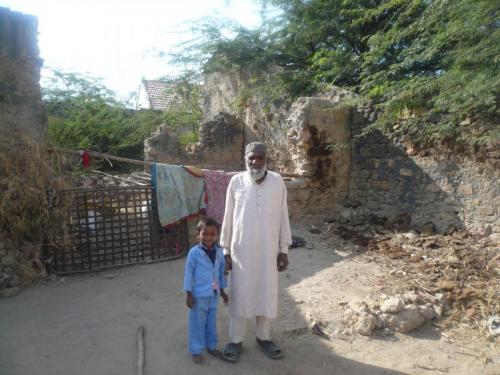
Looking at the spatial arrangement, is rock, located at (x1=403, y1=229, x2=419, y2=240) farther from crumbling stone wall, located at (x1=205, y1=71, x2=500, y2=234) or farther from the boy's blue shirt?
the boy's blue shirt

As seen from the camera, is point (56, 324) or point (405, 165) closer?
point (56, 324)

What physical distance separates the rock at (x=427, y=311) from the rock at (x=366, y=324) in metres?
0.47

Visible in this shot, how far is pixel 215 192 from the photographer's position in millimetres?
5820

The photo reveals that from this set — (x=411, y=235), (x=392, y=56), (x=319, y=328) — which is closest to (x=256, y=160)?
(x=319, y=328)

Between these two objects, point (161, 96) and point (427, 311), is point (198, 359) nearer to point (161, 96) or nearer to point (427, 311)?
point (427, 311)

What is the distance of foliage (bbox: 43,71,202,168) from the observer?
43.8 feet

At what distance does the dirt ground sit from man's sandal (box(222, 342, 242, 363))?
0.05 meters

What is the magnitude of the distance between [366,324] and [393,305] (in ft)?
1.07

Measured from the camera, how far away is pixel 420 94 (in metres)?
5.75

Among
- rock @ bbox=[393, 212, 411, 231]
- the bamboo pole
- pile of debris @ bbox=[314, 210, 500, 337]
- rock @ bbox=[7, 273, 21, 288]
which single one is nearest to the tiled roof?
pile of debris @ bbox=[314, 210, 500, 337]

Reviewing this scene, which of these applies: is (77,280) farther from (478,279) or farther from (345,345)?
(478,279)

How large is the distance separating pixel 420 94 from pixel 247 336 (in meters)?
4.45

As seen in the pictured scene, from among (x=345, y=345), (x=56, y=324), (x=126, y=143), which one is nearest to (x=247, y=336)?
(x=345, y=345)

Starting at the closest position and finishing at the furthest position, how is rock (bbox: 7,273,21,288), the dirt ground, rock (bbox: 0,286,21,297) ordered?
the dirt ground, rock (bbox: 0,286,21,297), rock (bbox: 7,273,21,288)
